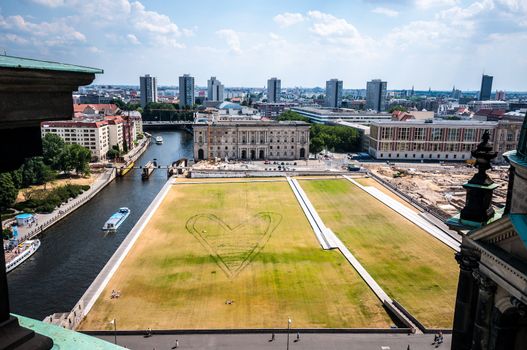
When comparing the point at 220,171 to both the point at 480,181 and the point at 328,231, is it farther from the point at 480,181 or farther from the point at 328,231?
the point at 480,181

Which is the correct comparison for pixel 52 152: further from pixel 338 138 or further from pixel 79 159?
pixel 338 138

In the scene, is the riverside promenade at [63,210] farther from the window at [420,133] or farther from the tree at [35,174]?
the window at [420,133]

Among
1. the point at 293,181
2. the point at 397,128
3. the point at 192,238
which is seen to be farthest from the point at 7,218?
the point at 397,128

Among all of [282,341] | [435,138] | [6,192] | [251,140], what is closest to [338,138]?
[435,138]

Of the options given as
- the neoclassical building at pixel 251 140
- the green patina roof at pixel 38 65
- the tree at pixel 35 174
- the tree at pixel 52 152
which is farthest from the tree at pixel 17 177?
the green patina roof at pixel 38 65

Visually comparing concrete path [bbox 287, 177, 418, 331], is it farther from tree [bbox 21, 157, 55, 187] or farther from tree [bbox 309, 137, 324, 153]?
tree [bbox 309, 137, 324, 153]
